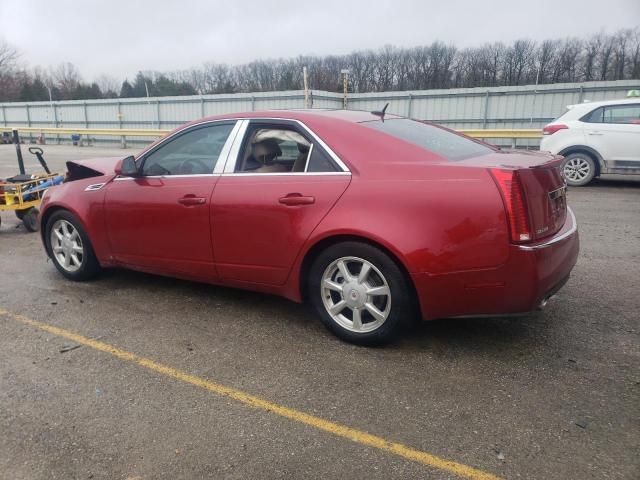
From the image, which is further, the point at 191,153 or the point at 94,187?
the point at 94,187

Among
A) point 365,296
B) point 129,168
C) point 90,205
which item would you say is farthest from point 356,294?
point 90,205

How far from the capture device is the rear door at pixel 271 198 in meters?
3.52

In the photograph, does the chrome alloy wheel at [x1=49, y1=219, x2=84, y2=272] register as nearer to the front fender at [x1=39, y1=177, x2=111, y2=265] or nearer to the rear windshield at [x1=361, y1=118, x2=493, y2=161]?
the front fender at [x1=39, y1=177, x2=111, y2=265]

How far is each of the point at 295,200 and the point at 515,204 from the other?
1396 millimetres

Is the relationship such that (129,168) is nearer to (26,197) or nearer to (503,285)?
(503,285)

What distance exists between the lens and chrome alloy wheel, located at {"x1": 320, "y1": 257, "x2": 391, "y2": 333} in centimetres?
338

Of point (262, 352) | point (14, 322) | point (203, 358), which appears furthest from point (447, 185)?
point (14, 322)

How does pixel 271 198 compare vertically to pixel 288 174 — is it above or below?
below

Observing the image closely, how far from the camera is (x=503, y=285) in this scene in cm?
304

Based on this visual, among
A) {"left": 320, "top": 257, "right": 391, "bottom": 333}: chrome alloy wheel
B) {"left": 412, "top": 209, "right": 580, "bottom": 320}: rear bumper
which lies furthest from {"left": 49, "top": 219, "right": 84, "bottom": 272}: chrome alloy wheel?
{"left": 412, "top": 209, "right": 580, "bottom": 320}: rear bumper

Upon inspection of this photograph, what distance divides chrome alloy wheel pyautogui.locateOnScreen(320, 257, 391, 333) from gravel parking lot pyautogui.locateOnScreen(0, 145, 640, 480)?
0.19m

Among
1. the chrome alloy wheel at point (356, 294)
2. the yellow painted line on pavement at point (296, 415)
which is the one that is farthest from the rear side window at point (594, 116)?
the yellow painted line on pavement at point (296, 415)

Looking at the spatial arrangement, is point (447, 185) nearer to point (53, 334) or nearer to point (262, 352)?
point (262, 352)

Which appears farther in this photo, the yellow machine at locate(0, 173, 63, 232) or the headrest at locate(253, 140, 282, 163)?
the yellow machine at locate(0, 173, 63, 232)
